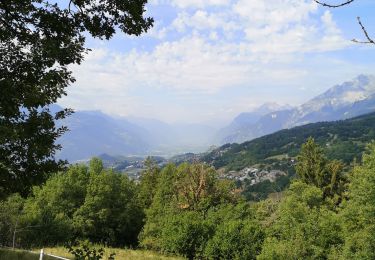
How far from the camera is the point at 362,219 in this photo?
3494 centimetres

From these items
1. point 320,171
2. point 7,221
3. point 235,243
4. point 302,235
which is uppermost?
point 320,171

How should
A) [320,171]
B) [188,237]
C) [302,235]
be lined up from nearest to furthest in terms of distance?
1. [302,235]
2. [188,237]
3. [320,171]

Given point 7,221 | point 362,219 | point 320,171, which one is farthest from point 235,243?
point 320,171

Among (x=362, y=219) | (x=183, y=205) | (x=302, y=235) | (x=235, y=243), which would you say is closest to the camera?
(x=302, y=235)

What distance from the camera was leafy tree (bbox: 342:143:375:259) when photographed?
110 feet

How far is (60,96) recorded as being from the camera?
9.27 metres

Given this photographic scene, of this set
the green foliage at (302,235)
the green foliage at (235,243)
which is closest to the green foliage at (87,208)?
the green foliage at (235,243)

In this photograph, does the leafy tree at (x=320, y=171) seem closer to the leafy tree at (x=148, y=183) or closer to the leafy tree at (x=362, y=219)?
the leafy tree at (x=148, y=183)

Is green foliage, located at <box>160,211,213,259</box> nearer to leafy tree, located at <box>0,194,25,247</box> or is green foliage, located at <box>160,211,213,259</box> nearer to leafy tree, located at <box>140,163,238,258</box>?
leafy tree, located at <box>140,163,238,258</box>

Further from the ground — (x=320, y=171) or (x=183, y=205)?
(x=320, y=171)

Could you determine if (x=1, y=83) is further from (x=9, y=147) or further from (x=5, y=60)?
(x=9, y=147)

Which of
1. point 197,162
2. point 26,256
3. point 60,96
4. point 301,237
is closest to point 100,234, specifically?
point 197,162

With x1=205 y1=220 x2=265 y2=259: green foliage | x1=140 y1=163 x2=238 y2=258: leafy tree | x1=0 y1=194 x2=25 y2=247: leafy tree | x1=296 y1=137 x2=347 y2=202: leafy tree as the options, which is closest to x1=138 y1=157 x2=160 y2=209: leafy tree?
x1=140 y1=163 x2=238 y2=258: leafy tree

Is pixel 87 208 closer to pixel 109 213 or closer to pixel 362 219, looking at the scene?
pixel 109 213
